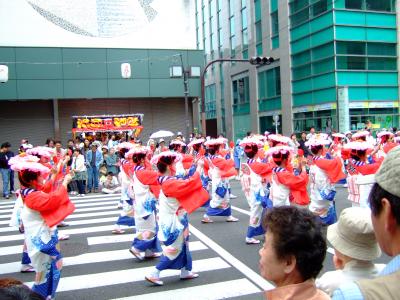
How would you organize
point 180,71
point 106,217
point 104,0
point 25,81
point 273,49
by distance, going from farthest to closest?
1. point 273,49
2. point 104,0
3. point 25,81
4. point 180,71
5. point 106,217

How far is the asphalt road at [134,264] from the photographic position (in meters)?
5.31

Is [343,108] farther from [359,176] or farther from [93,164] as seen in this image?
[359,176]

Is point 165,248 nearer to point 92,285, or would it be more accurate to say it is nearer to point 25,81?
point 92,285

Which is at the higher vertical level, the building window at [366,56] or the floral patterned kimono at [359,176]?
the building window at [366,56]

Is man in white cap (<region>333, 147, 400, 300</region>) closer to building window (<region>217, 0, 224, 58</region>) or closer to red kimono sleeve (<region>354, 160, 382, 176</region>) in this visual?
red kimono sleeve (<region>354, 160, 382, 176</region>)

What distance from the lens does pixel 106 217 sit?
10391 millimetres

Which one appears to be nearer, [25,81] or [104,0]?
[25,81]

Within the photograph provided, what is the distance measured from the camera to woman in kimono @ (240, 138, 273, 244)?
736 cm

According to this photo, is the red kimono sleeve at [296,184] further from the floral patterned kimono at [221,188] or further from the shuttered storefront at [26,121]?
the shuttered storefront at [26,121]

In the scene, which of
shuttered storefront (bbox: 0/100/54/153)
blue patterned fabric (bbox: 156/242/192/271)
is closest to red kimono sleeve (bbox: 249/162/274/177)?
blue patterned fabric (bbox: 156/242/192/271)

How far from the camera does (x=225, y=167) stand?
9.59 metres

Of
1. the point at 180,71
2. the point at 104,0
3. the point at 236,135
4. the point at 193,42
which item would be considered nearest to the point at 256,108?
the point at 236,135

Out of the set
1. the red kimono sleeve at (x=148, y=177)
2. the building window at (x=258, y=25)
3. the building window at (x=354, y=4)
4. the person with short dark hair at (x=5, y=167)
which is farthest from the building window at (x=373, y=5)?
the red kimono sleeve at (x=148, y=177)

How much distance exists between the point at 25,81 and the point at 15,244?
20.2 metres
